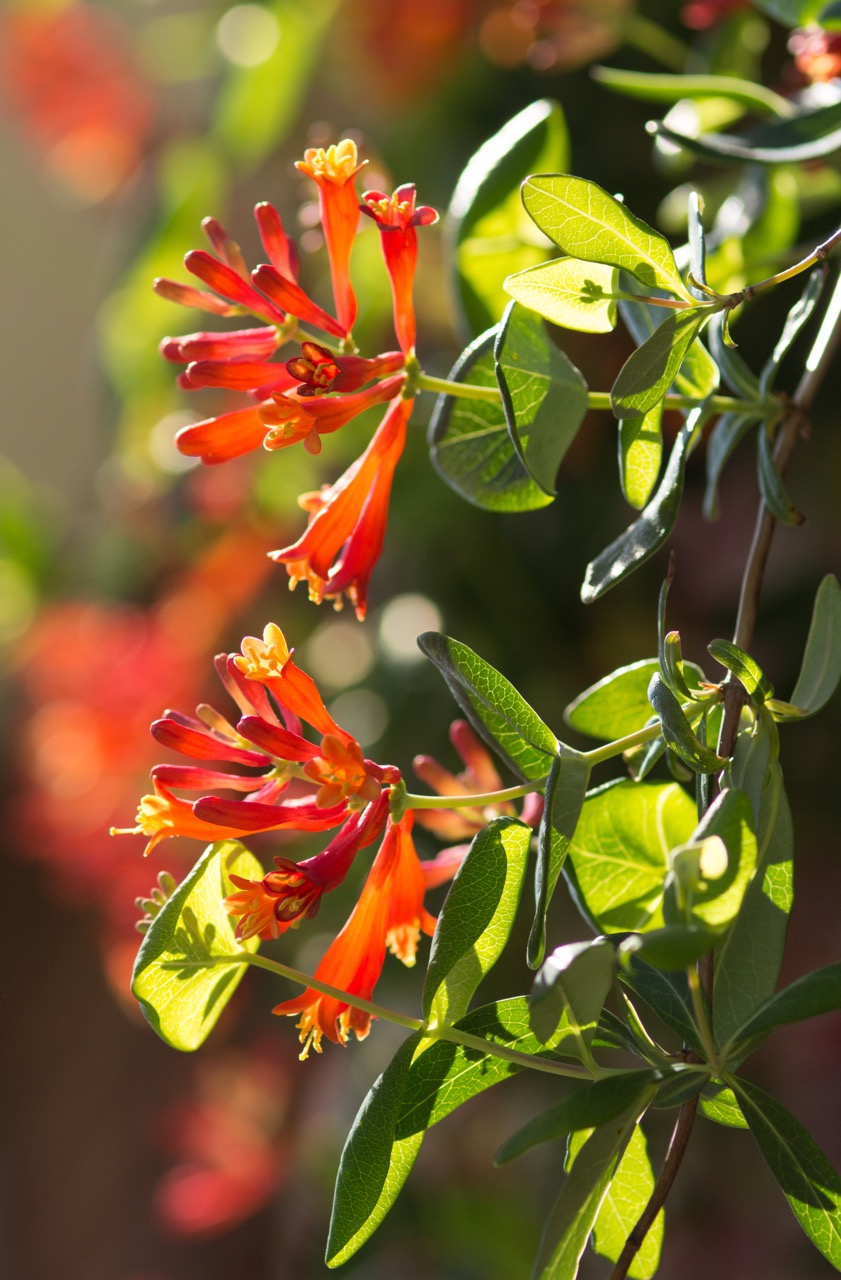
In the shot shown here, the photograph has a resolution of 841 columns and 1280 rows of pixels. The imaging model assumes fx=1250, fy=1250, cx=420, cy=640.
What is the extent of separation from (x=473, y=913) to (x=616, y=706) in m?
0.09

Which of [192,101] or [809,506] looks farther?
[192,101]

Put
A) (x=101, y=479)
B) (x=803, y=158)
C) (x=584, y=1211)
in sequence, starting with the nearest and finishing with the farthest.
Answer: (x=584, y=1211) → (x=803, y=158) → (x=101, y=479)

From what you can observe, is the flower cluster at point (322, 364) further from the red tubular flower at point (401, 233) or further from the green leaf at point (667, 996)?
the green leaf at point (667, 996)

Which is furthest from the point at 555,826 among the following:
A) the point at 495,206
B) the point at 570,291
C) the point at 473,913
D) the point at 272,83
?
the point at 272,83

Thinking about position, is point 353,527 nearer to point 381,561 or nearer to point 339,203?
point 339,203

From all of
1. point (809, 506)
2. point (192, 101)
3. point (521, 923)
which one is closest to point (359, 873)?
point (521, 923)

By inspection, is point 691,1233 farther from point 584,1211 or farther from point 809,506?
point 584,1211

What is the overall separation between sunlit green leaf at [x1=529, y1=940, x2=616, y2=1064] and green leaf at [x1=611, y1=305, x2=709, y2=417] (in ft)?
0.42

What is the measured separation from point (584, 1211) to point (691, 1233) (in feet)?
2.54

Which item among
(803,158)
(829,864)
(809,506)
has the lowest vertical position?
(829,864)

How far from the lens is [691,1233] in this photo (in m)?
0.95

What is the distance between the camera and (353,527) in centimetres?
36

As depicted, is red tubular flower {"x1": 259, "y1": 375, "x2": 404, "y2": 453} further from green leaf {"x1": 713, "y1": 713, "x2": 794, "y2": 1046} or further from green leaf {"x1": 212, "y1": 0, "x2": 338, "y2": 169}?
green leaf {"x1": 212, "y1": 0, "x2": 338, "y2": 169}

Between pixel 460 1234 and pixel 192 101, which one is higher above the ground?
pixel 192 101
